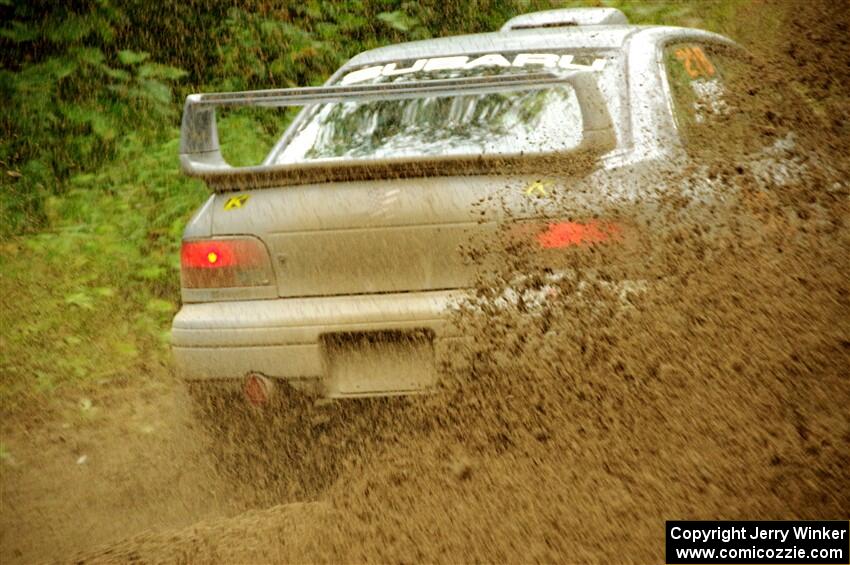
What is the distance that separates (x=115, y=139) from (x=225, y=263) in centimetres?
465

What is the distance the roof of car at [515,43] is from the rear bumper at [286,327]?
1.43 meters

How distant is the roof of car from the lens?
4.49 meters

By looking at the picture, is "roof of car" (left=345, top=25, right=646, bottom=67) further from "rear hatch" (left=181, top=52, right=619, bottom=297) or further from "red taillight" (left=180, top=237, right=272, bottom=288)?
"red taillight" (left=180, top=237, right=272, bottom=288)

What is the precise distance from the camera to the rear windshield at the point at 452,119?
154 inches

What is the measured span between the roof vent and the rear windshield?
0.89 m

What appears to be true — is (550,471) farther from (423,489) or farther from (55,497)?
(55,497)

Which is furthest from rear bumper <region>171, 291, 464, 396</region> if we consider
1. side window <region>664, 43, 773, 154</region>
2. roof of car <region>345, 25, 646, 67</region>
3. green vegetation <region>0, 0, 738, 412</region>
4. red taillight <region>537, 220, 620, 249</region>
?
green vegetation <region>0, 0, 738, 412</region>

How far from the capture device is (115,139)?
8188 mm

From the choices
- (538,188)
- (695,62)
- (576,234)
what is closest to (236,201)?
(538,188)

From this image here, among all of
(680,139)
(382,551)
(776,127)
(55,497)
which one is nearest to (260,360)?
(382,551)

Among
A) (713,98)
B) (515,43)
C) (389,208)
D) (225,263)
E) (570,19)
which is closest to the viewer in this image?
(389,208)

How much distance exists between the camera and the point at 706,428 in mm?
3109

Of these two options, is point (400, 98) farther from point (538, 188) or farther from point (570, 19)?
point (570, 19)

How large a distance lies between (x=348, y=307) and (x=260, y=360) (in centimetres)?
36
